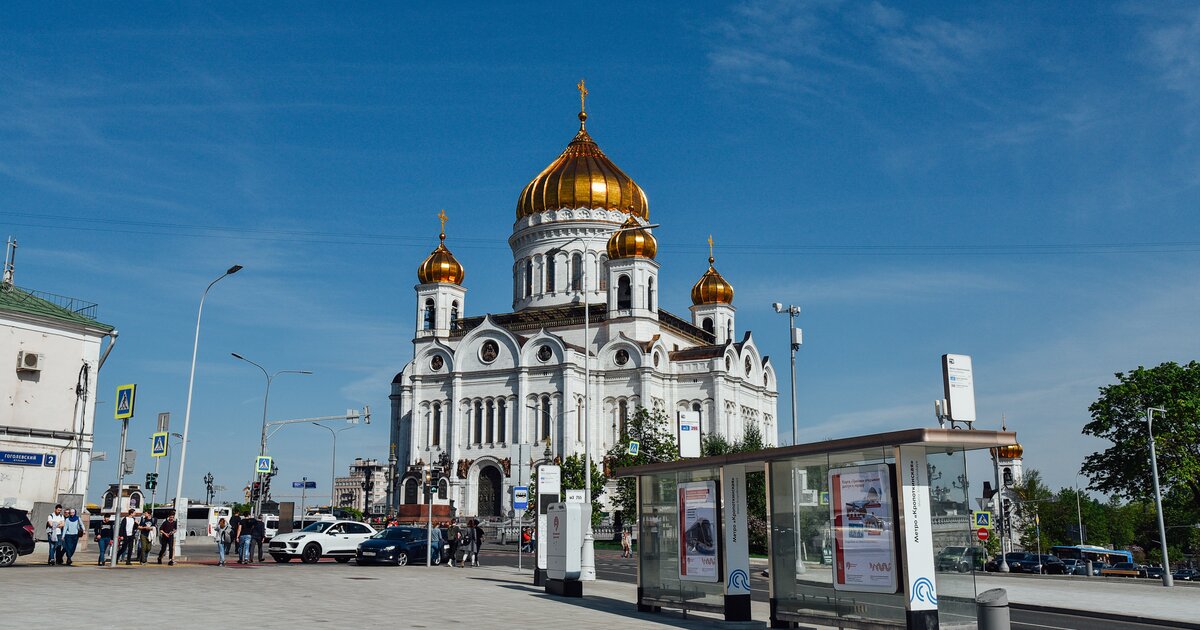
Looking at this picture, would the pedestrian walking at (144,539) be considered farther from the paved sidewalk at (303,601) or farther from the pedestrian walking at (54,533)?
the paved sidewalk at (303,601)

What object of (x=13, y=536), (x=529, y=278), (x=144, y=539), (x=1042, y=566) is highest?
(x=529, y=278)

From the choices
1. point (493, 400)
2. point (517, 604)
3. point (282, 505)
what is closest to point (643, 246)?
point (493, 400)

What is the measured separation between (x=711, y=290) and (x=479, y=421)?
68.8 feet

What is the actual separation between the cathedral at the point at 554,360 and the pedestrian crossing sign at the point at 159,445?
1293 inches

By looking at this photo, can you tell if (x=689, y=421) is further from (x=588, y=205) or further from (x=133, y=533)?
(x=588, y=205)

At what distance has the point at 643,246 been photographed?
6806cm

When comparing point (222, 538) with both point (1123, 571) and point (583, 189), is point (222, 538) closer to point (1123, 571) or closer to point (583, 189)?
point (1123, 571)

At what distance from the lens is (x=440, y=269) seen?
7431cm

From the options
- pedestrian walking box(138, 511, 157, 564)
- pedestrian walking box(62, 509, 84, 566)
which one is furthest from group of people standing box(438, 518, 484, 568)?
pedestrian walking box(62, 509, 84, 566)

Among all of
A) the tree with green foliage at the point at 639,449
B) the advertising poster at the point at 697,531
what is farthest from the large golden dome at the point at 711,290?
the advertising poster at the point at 697,531

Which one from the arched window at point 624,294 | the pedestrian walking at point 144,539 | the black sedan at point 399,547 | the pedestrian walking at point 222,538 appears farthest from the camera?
the arched window at point 624,294

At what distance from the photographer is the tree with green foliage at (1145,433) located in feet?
136

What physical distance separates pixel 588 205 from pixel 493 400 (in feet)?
52.1

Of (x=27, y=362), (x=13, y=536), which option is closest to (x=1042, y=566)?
(x=13, y=536)
